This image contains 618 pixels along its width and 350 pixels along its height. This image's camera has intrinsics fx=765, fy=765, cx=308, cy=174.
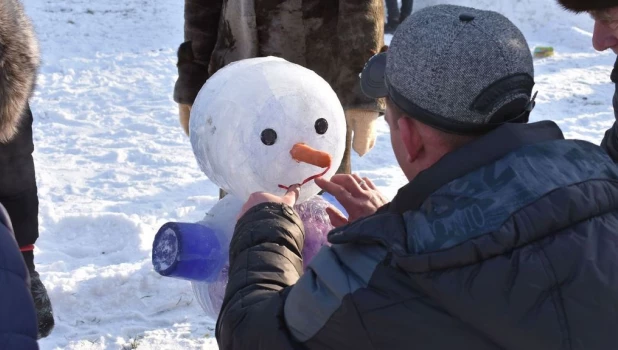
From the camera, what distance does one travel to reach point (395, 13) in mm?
9789

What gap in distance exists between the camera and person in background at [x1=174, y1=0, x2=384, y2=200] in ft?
8.49

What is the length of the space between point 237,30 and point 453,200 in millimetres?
1561

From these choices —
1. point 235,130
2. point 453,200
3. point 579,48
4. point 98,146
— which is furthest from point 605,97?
point 453,200

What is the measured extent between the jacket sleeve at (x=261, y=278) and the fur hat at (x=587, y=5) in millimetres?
987

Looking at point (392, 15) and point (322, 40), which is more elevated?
point (322, 40)

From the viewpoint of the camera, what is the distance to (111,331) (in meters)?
3.31

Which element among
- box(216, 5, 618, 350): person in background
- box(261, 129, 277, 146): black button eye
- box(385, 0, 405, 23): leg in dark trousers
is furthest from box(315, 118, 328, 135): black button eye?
box(385, 0, 405, 23): leg in dark trousers

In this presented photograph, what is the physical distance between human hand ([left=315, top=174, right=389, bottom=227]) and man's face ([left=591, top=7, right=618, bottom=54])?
0.75 meters

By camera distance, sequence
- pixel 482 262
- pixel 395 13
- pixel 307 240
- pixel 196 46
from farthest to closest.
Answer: pixel 395 13 → pixel 196 46 → pixel 307 240 → pixel 482 262

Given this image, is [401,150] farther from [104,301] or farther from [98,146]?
[98,146]

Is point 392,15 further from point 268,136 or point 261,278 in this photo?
point 261,278

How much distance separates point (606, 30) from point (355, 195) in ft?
2.75

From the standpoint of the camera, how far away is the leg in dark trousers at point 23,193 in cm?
294

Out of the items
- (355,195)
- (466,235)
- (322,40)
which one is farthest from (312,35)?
(466,235)
